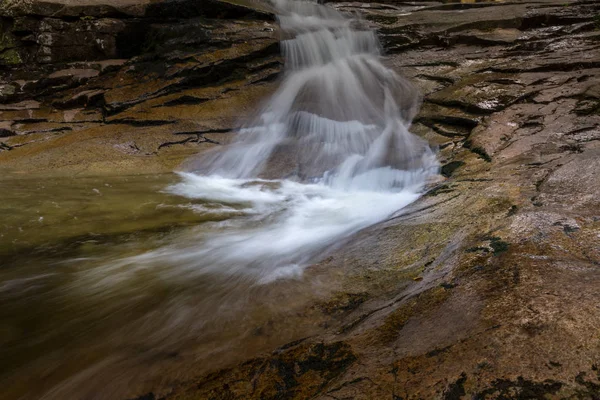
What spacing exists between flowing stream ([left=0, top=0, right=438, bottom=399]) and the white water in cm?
3

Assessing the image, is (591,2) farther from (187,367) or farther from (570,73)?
(187,367)

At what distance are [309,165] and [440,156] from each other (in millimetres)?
2487

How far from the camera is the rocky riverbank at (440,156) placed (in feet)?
5.10

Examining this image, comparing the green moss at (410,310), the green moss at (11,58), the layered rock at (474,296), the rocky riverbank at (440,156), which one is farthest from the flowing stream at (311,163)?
the green moss at (11,58)

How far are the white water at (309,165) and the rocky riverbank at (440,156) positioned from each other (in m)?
0.56

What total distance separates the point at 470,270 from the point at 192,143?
7.44 m

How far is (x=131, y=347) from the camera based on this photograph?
2365 mm

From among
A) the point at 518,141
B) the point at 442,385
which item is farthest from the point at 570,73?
the point at 442,385

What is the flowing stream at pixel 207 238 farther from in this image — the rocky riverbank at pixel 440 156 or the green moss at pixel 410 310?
the green moss at pixel 410 310

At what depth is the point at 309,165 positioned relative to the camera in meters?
7.60

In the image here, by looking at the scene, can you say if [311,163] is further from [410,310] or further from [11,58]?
[11,58]

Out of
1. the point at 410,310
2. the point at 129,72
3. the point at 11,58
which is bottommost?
the point at 410,310

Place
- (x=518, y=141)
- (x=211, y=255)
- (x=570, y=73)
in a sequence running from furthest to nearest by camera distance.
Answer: (x=570, y=73) < (x=518, y=141) < (x=211, y=255)

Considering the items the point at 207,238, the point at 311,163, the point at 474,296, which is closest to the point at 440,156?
the point at 311,163
